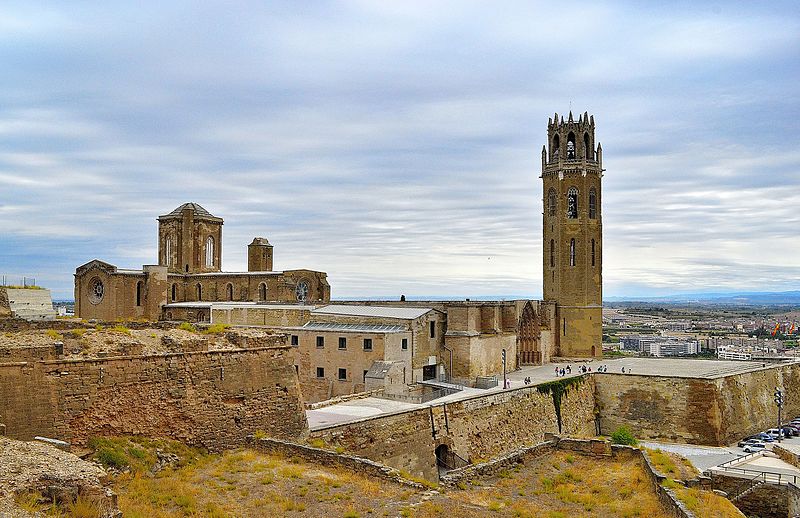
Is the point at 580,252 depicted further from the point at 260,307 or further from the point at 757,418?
the point at 260,307

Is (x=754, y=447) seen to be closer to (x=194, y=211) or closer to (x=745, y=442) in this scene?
(x=745, y=442)

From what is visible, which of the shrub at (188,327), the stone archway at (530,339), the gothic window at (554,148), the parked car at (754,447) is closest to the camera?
the shrub at (188,327)

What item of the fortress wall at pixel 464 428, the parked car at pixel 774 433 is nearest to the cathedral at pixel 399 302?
the fortress wall at pixel 464 428

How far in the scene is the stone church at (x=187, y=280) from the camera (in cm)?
4341

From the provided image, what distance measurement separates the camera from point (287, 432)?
58.0 ft

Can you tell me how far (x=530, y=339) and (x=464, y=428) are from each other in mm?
20019

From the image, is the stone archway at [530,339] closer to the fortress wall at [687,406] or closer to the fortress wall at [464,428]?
the fortress wall at [687,406]

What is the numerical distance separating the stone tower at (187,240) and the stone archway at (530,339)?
78.3 ft

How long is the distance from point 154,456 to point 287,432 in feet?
13.9

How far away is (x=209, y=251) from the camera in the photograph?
169 ft

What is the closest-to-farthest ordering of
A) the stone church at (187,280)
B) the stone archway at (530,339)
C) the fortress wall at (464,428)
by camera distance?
the fortress wall at (464,428) < the stone church at (187,280) < the stone archway at (530,339)

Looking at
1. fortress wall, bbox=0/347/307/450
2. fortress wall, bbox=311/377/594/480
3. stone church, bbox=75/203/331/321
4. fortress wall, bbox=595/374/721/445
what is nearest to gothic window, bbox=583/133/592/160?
fortress wall, bbox=595/374/721/445

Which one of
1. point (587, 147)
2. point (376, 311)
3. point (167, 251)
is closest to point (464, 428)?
point (376, 311)

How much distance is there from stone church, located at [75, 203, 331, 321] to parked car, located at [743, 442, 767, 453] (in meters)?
24.8
